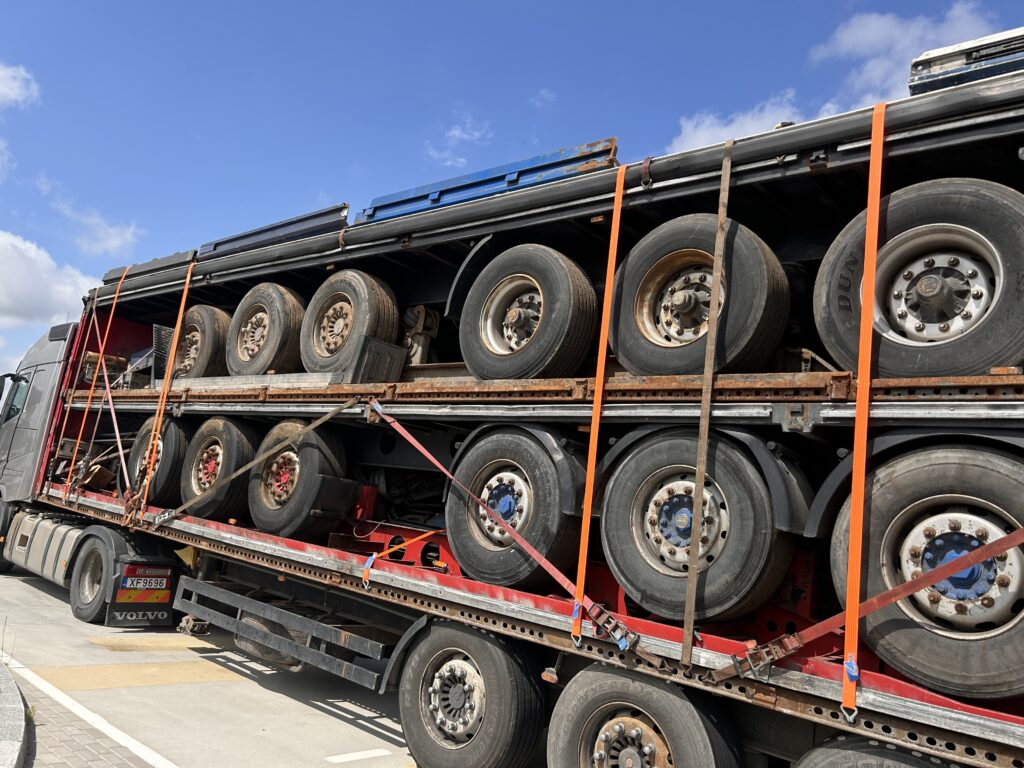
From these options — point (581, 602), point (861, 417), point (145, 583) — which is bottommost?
point (145, 583)

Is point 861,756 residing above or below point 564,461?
below

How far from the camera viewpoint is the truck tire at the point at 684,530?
12.2 feet

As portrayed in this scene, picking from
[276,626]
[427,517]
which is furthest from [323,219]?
[276,626]

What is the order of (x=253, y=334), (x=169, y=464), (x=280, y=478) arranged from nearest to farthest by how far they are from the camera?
(x=280, y=478)
(x=253, y=334)
(x=169, y=464)

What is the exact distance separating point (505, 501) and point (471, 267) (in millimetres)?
1942

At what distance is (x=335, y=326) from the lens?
7078mm

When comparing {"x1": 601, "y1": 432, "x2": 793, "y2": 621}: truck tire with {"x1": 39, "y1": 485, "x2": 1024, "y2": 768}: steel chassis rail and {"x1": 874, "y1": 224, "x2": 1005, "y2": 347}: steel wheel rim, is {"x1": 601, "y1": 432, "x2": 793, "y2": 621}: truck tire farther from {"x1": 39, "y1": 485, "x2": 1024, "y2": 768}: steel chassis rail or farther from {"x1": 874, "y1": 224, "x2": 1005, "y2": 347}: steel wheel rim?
{"x1": 874, "y1": 224, "x2": 1005, "y2": 347}: steel wheel rim

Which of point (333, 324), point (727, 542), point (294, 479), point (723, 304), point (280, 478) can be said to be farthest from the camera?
point (333, 324)

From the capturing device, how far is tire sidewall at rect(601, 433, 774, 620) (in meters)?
3.71

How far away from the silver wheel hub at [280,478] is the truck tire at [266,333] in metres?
1.06

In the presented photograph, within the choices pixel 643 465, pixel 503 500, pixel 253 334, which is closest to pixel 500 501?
pixel 503 500

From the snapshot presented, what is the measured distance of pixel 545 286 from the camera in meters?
5.11

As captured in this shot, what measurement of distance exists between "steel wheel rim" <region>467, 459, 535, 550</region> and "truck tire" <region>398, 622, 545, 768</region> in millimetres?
639

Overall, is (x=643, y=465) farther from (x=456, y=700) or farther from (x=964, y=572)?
(x=456, y=700)
